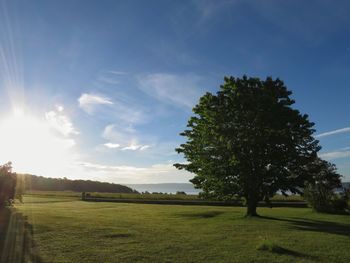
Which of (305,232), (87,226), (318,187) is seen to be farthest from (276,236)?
(318,187)

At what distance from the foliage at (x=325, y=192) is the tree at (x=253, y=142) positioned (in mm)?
7980

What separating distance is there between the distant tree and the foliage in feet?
83.6

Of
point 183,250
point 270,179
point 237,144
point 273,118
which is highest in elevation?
point 273,118

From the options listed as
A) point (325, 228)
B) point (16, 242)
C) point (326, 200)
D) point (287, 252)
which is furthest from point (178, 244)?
point (326, 200)

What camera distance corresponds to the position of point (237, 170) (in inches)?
1108

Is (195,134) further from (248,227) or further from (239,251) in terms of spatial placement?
(239,251)

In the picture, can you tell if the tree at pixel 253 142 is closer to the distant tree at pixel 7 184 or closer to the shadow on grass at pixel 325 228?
the shadow on grass at pixel 325 228

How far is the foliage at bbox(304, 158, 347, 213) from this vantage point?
1426 inches

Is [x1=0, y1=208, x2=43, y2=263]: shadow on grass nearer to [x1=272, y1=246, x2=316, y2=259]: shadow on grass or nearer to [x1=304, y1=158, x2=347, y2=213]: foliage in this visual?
[x1=272, y1=246, x2=316, y2=259]: shadow on grass

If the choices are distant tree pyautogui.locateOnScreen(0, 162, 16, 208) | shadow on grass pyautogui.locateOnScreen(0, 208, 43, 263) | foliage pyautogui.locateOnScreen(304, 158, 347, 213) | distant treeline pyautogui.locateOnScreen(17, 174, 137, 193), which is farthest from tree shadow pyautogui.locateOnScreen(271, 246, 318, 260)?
distant treeline pyautogui.locateOnScreen(17, 174, 137, 193)

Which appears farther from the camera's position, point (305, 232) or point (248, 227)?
point (248, 227)

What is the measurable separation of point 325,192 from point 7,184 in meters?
28.9

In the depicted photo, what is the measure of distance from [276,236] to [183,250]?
19.9ft

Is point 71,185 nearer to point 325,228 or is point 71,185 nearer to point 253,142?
point 253,142
